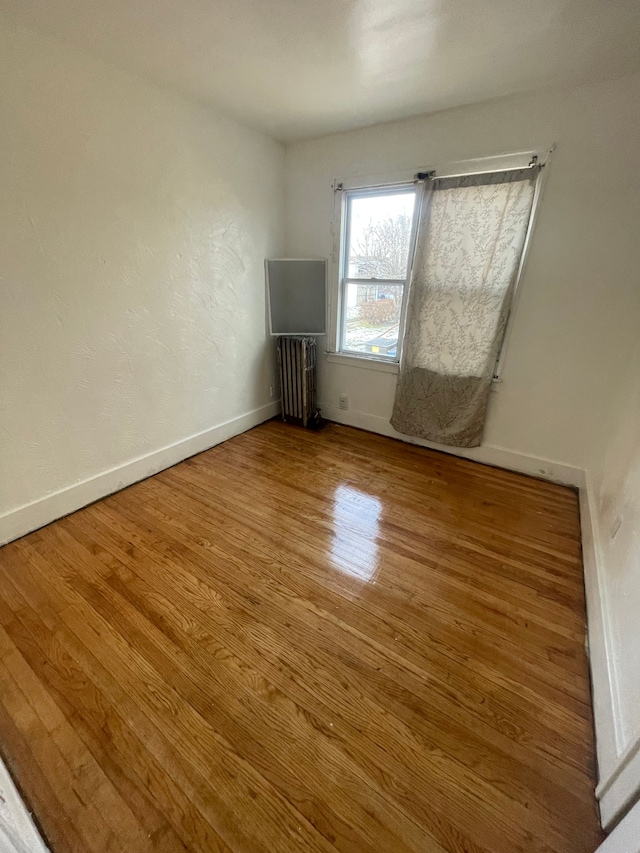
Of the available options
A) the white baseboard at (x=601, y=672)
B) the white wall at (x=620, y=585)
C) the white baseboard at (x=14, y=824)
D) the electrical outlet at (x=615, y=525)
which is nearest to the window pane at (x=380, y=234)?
the white wall at (x=620, y=585)

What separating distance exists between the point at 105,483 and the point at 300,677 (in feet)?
5.81

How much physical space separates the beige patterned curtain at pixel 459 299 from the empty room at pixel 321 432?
0.02m

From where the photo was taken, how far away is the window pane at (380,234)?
2686 mm

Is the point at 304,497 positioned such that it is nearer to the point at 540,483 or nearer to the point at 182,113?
the point at 540,483

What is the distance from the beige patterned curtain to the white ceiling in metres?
0.52

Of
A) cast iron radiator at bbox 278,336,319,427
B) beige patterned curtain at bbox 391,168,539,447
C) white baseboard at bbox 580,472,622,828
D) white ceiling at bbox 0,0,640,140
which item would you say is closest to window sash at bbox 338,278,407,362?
beige patterned curtain at bbox 391,168,539,447

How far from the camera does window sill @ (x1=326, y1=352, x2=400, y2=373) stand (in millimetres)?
3075

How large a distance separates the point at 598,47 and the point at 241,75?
5.79 ft

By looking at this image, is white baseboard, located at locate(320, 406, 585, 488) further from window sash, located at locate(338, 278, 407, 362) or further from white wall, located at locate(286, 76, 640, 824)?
window sash, located at locate(338, 278, 407, 362)

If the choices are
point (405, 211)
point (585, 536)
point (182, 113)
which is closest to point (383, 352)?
point (405, 211)

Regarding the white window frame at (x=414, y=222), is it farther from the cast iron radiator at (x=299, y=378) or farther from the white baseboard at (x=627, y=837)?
the white baseboard at (x=627, y=837)

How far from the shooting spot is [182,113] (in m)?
2.21

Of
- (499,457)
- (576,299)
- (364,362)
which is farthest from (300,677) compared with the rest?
(576,299)

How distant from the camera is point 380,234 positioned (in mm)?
2812
